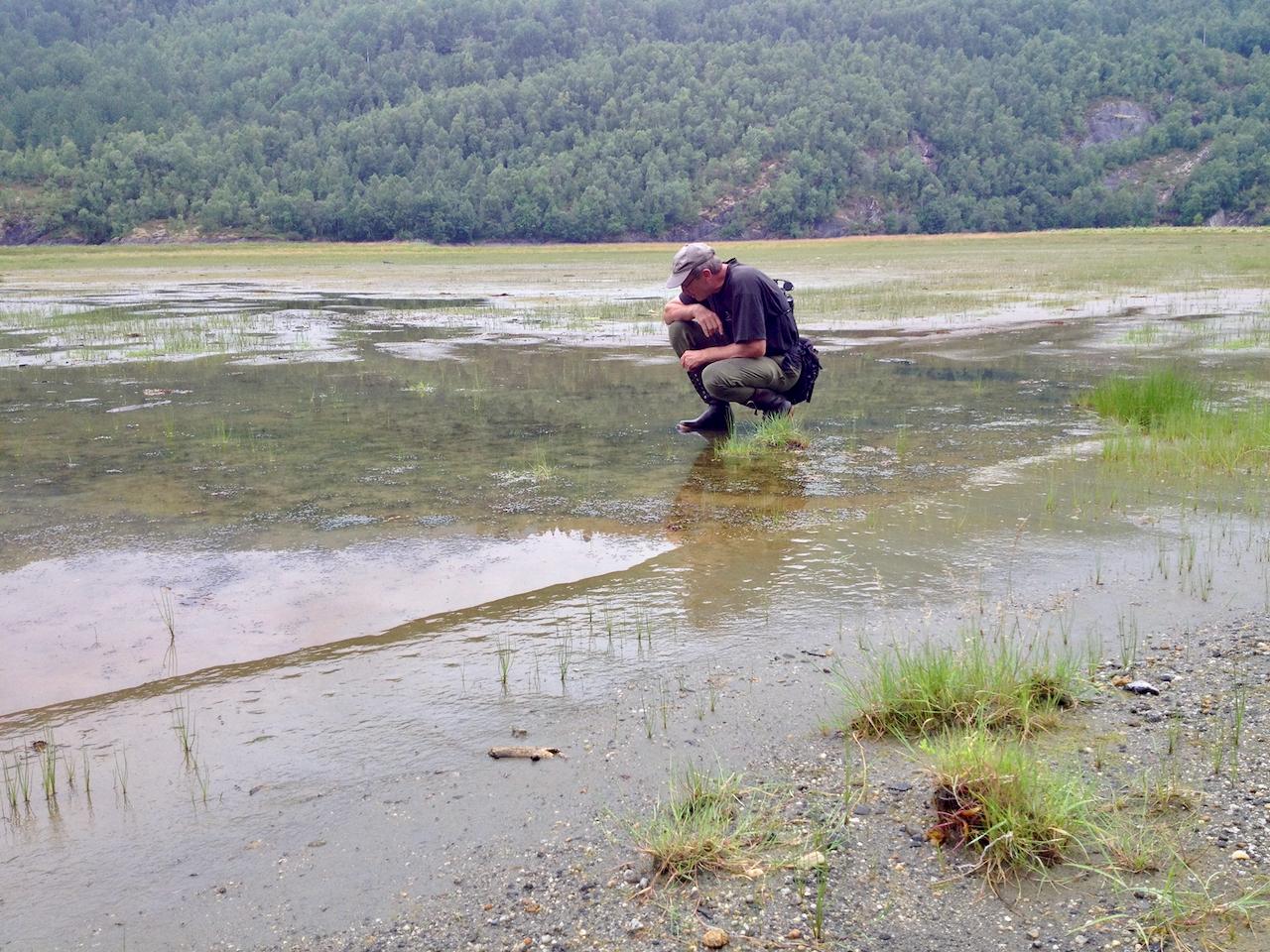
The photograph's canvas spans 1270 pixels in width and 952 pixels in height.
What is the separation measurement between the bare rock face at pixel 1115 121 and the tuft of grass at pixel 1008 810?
176m

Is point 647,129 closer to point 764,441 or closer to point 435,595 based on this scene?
point 764,441

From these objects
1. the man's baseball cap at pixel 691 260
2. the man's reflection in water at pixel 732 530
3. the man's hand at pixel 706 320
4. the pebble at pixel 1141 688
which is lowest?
the pebble at pixel 1141 688

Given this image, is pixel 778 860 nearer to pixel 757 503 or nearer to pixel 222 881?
pixel 222 881

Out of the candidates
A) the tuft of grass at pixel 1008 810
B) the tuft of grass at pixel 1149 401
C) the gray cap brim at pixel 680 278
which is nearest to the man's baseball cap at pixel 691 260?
the gray cap brim at pixel 680 278

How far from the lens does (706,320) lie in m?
8.96

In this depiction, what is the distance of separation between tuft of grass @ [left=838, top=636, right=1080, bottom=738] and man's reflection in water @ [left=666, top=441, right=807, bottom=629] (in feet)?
4.20

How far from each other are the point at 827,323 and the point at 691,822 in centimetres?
1783

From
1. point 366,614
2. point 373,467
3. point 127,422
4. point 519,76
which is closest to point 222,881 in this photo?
point 366,614

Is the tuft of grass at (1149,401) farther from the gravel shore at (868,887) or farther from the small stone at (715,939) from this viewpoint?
the small stone at (715,939)

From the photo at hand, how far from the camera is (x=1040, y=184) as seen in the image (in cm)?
15488

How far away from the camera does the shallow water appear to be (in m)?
3.59

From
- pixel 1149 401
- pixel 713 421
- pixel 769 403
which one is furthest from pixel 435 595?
pixel 1149 401

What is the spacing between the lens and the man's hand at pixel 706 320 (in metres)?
8.95

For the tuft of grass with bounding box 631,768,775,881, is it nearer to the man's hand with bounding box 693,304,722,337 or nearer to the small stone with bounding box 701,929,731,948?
the small stone with bounding box 701,929,731,948
